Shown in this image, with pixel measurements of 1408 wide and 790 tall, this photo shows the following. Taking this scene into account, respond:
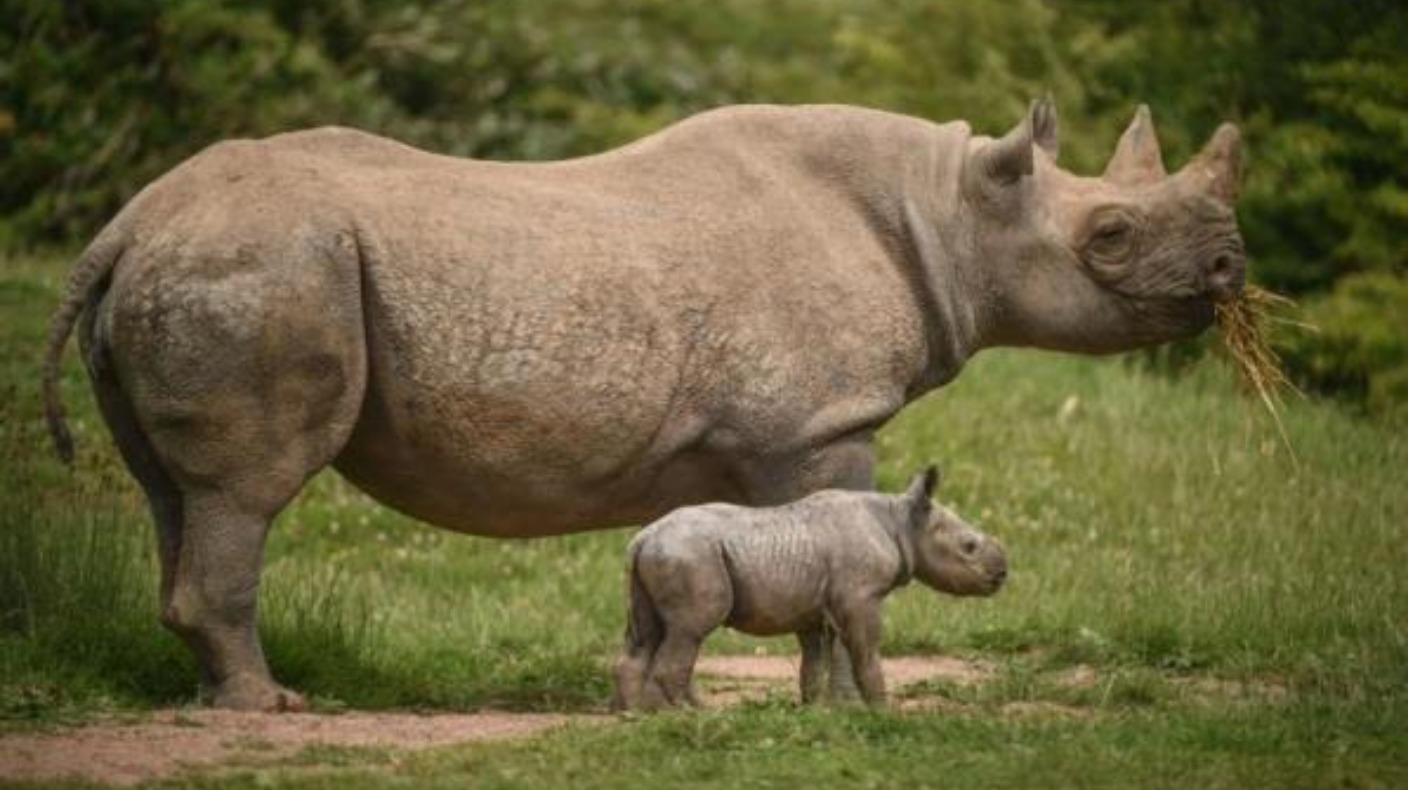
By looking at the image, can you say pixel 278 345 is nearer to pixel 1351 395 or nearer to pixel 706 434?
pixel 706 434

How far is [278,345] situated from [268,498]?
0.52m

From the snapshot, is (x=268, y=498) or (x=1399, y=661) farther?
(x=1399, y=661)

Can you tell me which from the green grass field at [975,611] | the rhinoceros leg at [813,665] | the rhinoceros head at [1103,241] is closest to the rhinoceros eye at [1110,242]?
the rhinoceros head at [1103,241]

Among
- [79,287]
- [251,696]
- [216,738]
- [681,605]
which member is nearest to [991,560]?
[681,605]

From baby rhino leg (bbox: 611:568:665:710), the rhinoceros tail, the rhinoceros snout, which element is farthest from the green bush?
the rhinoceros tail

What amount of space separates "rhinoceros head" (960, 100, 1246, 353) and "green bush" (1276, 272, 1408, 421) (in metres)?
7.08

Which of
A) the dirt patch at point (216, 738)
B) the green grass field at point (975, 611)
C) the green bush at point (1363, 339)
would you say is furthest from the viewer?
the green bush at point (1363, 339)

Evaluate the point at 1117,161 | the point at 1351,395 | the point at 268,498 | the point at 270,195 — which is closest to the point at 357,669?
the point at 268,498

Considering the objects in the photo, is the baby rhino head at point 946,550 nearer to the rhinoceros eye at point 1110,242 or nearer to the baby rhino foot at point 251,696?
the rhinoceros eye at point 1110,242

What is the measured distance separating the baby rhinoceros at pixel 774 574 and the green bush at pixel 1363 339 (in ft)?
27.3

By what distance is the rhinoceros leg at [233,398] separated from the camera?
31.5ft

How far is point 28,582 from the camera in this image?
10750 millimetres

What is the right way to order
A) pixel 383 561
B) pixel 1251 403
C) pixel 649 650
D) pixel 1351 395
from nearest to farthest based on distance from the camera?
pixel 649 650 < pixel 383 561 < pixel 1251 403 < pixel 1351 395

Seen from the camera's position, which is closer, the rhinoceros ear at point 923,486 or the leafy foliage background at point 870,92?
the rhinoceros ear at point 923,486
